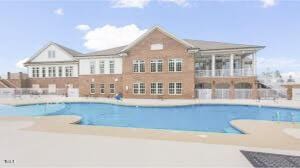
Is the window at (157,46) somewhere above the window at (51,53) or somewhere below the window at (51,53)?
below

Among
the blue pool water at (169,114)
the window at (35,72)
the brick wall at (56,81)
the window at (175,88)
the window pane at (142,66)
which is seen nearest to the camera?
the blue pool water at (169,114)

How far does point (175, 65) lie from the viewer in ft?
81.5

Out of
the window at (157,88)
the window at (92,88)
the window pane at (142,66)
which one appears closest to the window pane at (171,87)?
the window at (157,88)

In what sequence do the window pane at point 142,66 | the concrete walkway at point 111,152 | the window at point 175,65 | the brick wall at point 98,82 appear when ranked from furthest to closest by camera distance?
the brick wall at point 98,82 < the window pane at point 142,66 < the window at point 175,65 < the concrete walkway at point 111,152

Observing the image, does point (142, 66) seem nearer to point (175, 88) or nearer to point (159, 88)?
point (159, 88)

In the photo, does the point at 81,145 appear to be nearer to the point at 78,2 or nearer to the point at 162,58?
the point at 78,2

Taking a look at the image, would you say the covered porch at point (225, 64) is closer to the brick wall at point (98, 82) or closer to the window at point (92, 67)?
the brick wall at point (98, 82)

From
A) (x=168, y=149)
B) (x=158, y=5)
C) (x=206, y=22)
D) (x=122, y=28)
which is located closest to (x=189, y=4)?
(x=158, y=5)

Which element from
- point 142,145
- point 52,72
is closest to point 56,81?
point 52,72

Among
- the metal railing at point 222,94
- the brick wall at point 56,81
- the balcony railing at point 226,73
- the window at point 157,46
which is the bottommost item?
the metal railing at point 222,94

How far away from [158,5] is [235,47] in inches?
418

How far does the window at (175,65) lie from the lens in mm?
24656

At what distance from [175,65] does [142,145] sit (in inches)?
751

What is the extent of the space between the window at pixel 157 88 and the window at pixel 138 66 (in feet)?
7.53
